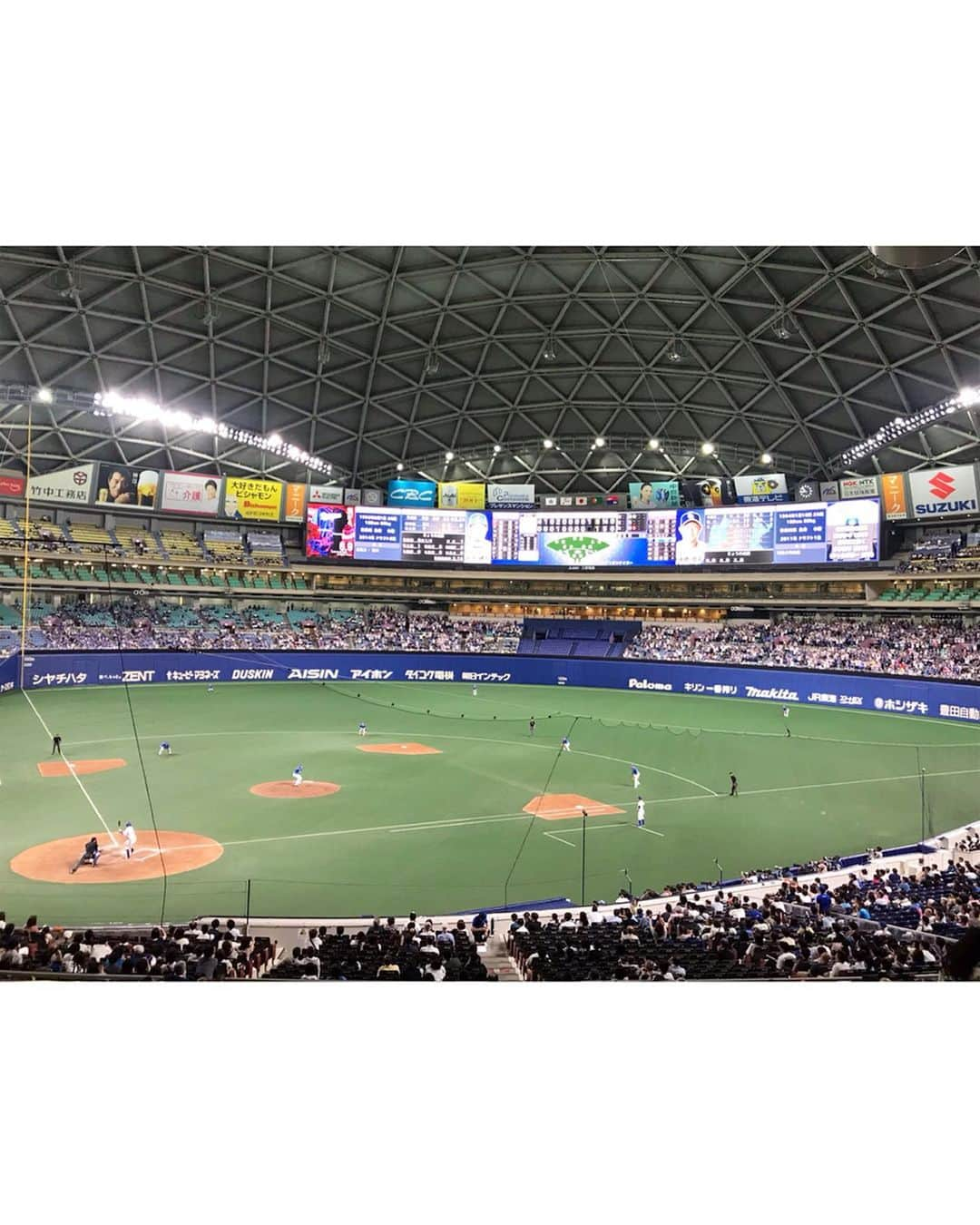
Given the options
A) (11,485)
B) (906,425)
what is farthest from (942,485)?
(11,485)

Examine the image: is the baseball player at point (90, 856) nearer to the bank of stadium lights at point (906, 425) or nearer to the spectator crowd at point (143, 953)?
the spectator crowd at point (143, 953)

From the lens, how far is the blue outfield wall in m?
37.6

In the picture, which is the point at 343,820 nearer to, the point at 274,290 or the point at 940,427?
the point at 274,290

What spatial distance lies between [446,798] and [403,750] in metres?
7.91

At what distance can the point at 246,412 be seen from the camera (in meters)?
49.0

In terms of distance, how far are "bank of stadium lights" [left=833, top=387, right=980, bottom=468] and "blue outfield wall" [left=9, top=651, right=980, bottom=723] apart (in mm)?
13670

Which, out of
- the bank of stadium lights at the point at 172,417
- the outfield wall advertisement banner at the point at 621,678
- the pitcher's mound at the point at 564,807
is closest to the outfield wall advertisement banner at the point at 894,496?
the outfield wall advertisement banner at the point at 621,678

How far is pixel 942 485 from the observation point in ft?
146

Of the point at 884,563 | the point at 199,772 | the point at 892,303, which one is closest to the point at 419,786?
the point at 199,772

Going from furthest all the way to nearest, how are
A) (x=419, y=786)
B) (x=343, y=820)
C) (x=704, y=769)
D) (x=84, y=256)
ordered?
(x=84, y=256)
(x=704, y=769)
(x=419, y=786)
(x=343, y=820)

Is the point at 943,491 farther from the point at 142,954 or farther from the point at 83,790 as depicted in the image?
the point at 142,954

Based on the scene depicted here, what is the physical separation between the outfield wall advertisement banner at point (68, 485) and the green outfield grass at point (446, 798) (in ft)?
53.8

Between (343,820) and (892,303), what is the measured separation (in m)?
35.1

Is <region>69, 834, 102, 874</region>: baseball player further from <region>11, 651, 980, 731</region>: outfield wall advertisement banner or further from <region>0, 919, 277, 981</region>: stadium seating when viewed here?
<region>11, 651, 980, 731</region>: outfield wall advertisement banner
